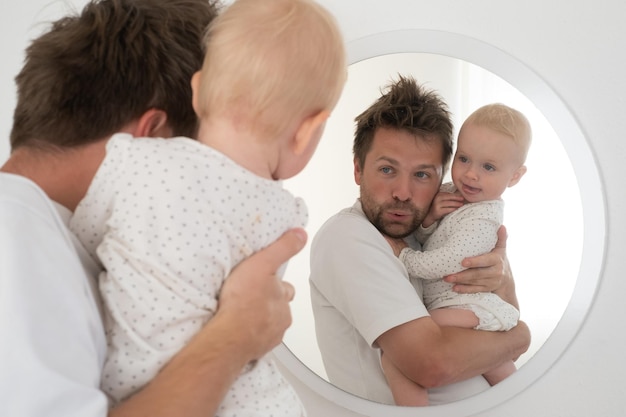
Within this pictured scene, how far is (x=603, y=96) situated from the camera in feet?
5.01

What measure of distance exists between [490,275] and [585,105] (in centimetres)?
43

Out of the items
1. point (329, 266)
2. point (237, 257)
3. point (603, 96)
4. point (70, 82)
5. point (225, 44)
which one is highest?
point (603, 96)

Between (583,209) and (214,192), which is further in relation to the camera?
(583,209)

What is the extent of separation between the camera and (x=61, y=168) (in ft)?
3.47

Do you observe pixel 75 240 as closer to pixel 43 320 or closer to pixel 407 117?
pixel 43 320

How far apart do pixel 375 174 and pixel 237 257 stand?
0.60m

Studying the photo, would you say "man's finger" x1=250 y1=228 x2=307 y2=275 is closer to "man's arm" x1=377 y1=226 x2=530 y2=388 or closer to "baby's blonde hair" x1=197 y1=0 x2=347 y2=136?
"baby's blonde hair" x1=197 y1=0 x2=347 y2=136

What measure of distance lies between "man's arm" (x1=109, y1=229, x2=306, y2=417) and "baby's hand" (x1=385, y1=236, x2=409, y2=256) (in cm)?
48

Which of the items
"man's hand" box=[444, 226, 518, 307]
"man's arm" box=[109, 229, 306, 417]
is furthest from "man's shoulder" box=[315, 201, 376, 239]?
"man's arm" box=[109, 229, 306, 417]

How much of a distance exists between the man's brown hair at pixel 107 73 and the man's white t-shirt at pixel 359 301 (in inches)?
19.9

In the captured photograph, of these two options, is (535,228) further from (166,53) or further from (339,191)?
(166,53)

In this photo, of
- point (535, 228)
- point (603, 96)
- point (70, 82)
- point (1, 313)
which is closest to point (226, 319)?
point (1, 313)

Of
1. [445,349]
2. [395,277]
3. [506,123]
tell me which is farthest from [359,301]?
[506,123]

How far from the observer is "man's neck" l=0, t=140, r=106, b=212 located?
41.5 inches
